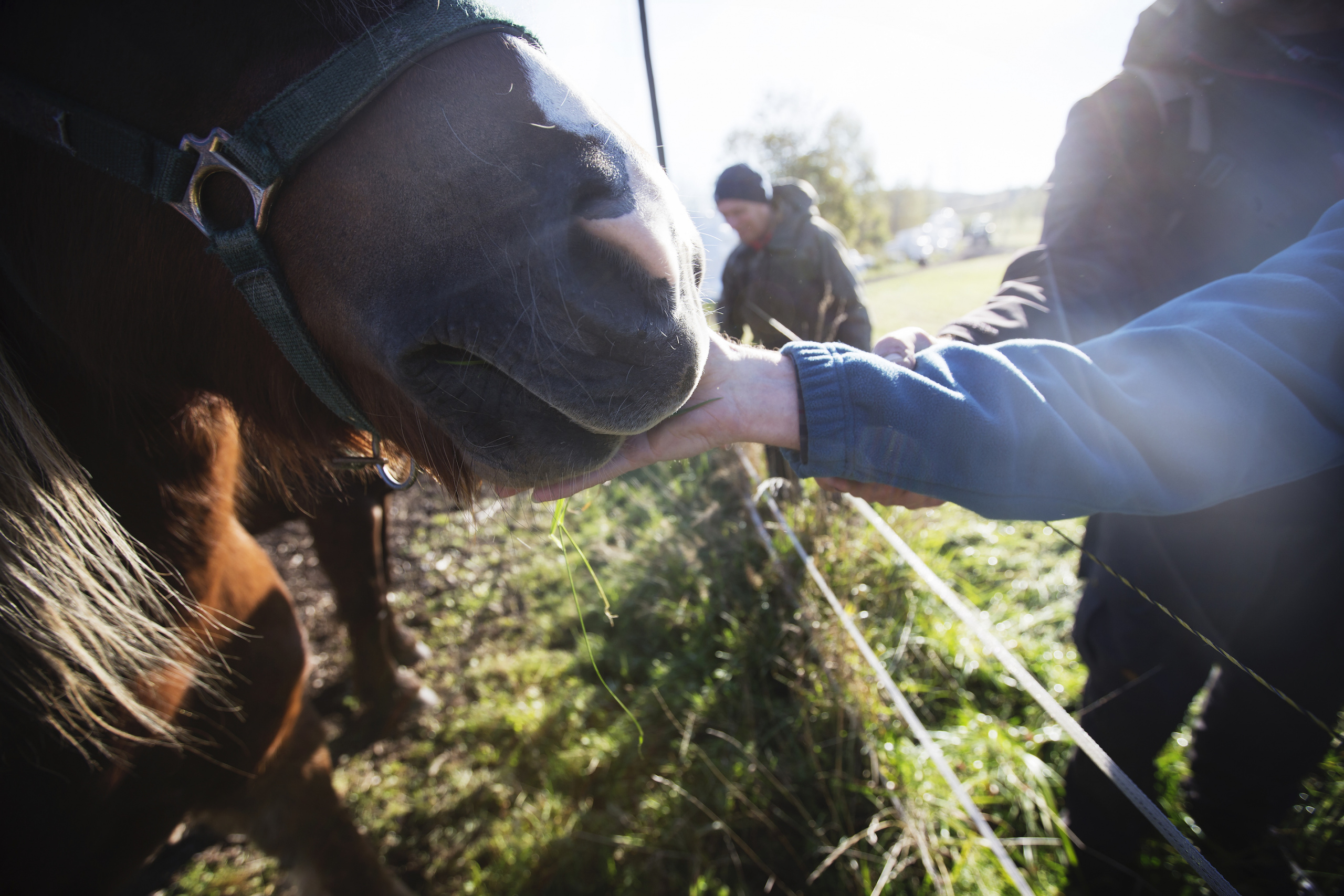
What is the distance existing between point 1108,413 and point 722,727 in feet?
6.86

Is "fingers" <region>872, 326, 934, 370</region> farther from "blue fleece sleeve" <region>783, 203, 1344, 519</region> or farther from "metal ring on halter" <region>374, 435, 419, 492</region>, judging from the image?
"metal ring on halter" <region>374, 435, 419, 492</region>

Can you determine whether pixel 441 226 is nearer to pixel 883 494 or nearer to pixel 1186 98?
pixel 883 494

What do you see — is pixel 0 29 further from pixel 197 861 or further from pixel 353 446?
pixel 197 861

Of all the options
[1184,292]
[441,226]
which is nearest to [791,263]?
[1184,292]

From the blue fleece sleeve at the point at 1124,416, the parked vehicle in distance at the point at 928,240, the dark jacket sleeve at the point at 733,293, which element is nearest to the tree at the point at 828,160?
the dark jacket sleeve at the point at 733,293

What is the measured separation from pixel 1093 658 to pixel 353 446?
2392mm

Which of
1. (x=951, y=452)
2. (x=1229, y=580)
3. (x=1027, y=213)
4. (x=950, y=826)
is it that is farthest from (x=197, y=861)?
(x=1027, y=213)

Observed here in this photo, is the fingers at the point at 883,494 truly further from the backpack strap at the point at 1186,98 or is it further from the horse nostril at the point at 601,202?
the backpack strap at the point at 1186,98

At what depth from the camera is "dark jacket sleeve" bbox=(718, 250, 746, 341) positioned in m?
4.74

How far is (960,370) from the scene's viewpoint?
43.6 inches

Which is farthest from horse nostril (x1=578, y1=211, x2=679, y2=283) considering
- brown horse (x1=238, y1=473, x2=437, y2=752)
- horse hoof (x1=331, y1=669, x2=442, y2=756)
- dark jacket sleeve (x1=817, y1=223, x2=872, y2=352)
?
dark jacket sleeve (x1=817, y1=223, x2=872, y2=352)

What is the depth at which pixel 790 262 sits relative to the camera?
429cm

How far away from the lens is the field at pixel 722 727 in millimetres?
2031

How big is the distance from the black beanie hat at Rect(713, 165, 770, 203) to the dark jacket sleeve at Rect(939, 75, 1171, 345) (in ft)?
9.22
